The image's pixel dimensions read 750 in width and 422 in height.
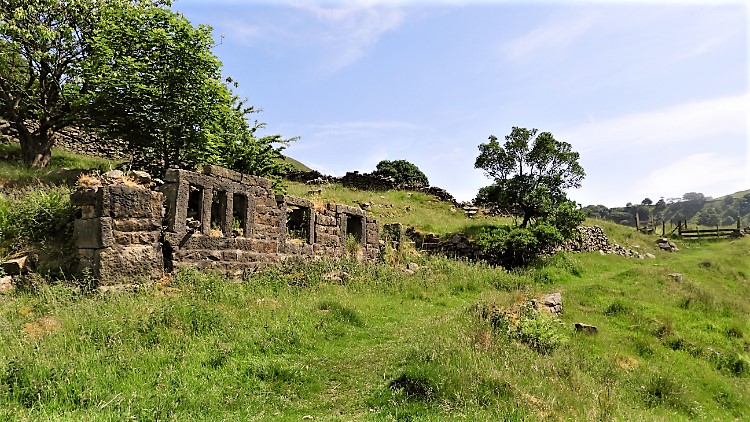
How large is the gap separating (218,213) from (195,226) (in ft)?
3.65

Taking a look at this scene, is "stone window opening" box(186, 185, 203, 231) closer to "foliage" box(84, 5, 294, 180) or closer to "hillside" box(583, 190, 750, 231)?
"foliage" box(84, 5, 294, 180)

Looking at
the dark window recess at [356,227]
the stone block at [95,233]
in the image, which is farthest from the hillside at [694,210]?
the stone block at [95,233]

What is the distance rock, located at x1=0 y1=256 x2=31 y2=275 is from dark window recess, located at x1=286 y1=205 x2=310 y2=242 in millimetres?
6812

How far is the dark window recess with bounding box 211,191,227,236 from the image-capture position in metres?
10.8

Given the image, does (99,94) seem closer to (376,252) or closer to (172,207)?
(172,207)

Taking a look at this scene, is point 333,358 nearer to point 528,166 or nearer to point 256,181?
point 256,181

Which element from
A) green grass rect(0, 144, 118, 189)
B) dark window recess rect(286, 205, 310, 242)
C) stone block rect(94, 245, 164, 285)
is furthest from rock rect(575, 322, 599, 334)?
green grass rect(0, 144, 118, 189)

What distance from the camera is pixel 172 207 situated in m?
9.47

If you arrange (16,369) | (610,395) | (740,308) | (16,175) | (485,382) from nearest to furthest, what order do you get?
1. (16,369)
2. (485,382)
3. (610,395)
4. (16,175)
5. (740,308)

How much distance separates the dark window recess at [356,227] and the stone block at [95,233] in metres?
9.02

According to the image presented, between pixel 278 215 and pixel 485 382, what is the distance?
807 centimetres

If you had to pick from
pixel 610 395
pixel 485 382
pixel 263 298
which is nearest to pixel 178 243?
pixel 263 298

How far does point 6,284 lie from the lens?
7605mm

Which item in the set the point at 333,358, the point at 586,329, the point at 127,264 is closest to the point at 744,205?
the point at 586,329
